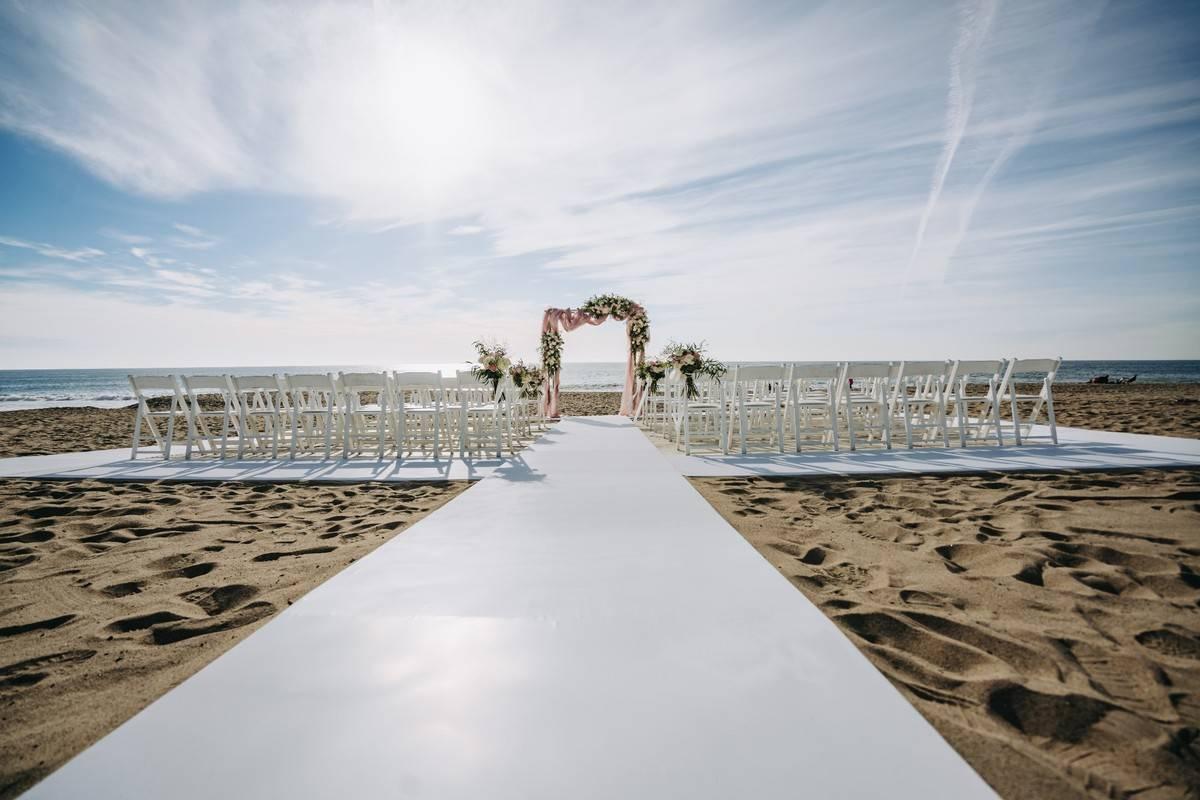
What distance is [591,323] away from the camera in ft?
43.6

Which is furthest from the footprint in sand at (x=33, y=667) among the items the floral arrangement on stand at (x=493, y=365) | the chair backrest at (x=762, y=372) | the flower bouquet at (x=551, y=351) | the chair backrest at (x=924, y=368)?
the flower bouquet at (x=551, y=351)

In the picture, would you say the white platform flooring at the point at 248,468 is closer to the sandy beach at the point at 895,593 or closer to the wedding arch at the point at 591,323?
the sandy beach at the point at 895,593

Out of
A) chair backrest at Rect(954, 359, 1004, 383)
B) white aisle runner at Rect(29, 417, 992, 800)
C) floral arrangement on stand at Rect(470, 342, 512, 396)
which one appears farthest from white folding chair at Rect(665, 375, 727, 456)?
white aisle runner at Rect(29, 417, 992, 800)

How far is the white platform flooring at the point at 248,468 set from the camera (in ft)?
16.8

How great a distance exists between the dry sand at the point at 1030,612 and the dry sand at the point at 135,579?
93.6 inches

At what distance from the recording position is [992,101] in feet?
24.5

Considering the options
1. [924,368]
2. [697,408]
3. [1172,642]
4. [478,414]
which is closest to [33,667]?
[1172,642]

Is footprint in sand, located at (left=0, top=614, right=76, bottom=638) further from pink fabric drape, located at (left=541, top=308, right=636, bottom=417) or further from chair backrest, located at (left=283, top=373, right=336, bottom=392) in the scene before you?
pink fabric drape, located at (left=541, top=308, right=636, bottom=417)

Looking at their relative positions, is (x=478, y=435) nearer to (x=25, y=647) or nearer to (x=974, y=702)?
(x=25, y=647)

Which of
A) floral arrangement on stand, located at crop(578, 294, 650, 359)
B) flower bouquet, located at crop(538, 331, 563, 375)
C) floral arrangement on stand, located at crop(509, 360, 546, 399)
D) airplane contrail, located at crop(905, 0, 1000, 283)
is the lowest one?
floral arrangement on stand, located at crop(509, 360, 546, 399)

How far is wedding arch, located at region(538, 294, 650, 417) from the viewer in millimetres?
12805

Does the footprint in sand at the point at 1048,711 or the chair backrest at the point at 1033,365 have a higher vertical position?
the chair backrest at the point at 1033,365

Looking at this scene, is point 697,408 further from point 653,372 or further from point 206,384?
point 206,384

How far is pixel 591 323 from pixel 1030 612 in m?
11.8
